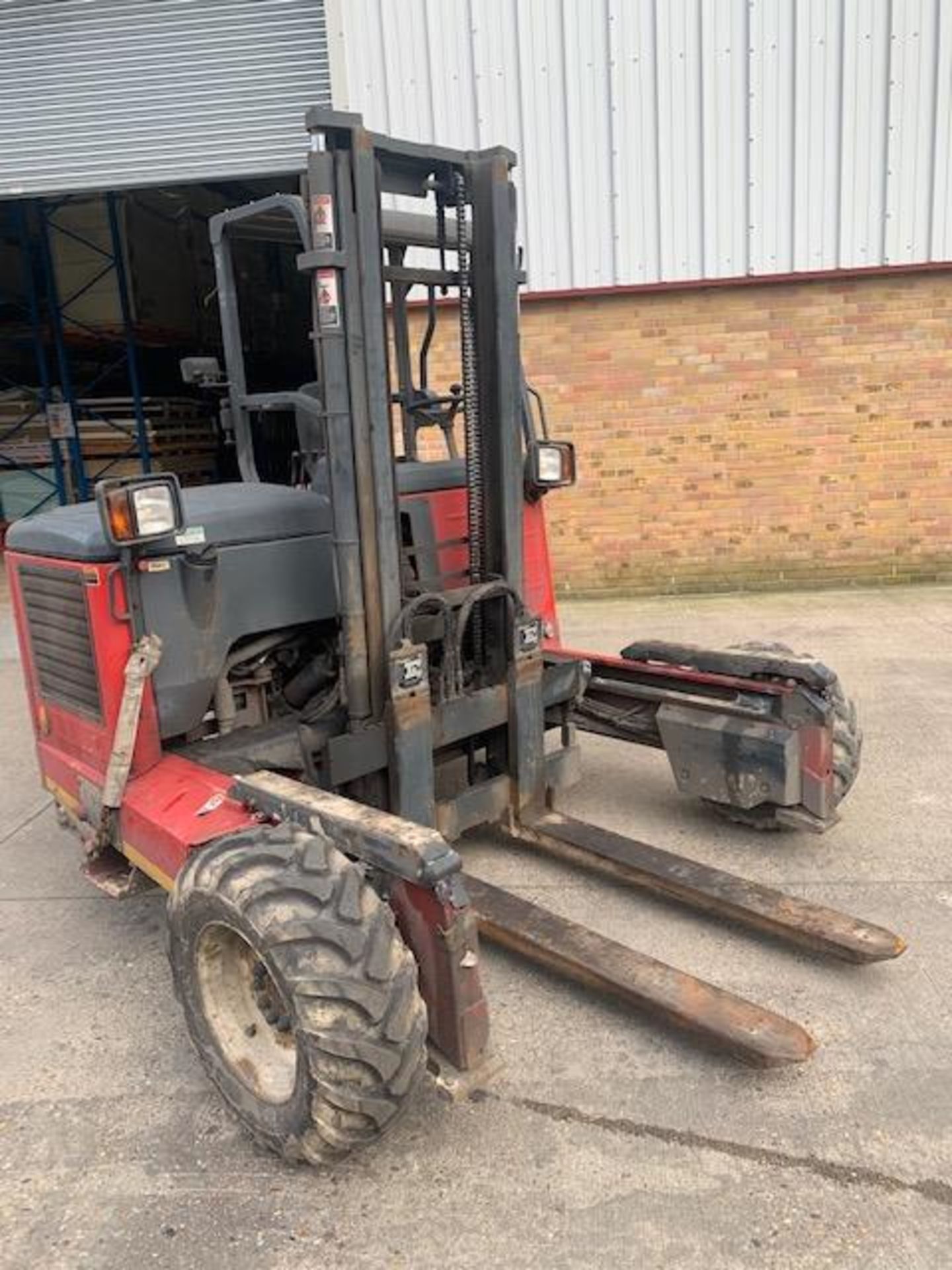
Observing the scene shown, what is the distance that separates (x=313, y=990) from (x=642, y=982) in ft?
3.82

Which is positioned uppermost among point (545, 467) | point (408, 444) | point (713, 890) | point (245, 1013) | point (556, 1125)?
point (408, 444)

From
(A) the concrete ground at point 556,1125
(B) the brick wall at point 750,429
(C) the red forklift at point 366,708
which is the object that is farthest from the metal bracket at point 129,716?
(B) the brick wall at point 750,429

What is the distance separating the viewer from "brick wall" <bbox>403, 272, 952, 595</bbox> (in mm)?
9969

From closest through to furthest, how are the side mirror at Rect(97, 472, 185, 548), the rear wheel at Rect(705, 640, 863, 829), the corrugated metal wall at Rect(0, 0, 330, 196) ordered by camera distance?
the side mirror at Rect(97, 472, 185, 548) → the rear wheel at Rect(705, 640, 863, 829) → the corrugated metal wall at Rect(0, 0, 330, 196)

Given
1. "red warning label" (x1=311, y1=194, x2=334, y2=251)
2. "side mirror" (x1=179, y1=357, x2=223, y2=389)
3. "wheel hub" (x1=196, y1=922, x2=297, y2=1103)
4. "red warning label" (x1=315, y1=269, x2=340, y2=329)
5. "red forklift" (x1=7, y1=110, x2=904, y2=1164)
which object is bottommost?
"wheel hub" (x1=196, y1=922, x2=297, y2=1103)

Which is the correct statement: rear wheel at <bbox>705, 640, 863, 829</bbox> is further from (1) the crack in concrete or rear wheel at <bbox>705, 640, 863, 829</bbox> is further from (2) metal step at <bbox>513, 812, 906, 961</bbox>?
(1) the crack in concrete

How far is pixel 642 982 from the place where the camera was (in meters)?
3.27

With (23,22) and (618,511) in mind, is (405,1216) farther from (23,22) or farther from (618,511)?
(23,22)

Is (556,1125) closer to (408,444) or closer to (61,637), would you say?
(61,637)

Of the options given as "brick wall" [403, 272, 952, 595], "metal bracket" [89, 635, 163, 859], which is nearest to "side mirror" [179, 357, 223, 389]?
Answer: "metal bracket" [89, 635, 163, 859]

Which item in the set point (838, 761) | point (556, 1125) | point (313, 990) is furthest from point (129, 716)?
point (838, 761)

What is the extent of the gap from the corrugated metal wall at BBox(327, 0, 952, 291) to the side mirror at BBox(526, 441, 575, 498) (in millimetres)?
5868

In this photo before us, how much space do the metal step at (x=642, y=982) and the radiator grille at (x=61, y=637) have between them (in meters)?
1.62

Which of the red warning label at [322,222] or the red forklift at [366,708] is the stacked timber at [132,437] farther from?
the red warning label at [322,222]
